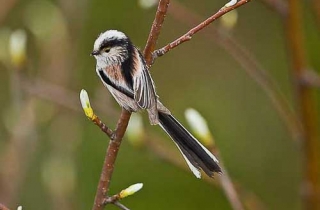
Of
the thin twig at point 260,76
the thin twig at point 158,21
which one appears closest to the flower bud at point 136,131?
the thin twig at point 260,76

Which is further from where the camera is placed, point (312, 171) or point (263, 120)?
point (263, 120)

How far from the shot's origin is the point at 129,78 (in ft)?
4.17

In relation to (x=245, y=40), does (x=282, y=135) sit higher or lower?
lower

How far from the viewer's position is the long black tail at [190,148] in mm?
1324

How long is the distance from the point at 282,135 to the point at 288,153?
13 cm

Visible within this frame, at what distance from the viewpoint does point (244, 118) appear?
13.2 ft

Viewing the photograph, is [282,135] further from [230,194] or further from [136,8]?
[230,194]

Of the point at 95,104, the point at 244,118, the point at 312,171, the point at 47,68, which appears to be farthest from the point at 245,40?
the point at 312,171

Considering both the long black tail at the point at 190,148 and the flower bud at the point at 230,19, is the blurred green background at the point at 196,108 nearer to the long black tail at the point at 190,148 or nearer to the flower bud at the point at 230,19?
the flower bud at the point at 230,19

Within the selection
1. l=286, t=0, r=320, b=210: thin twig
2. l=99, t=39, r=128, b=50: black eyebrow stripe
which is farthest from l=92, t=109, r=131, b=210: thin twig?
l=286, t=0, r=320, b=210: thin twig

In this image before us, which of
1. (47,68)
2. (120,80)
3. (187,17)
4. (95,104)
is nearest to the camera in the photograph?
(120,80)

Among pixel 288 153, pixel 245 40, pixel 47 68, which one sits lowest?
pixel 288 153

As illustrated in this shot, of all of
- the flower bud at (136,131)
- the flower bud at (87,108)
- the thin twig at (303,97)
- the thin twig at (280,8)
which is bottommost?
the thin twig at (303,97)

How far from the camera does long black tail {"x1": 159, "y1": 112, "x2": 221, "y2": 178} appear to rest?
132 centimetres
